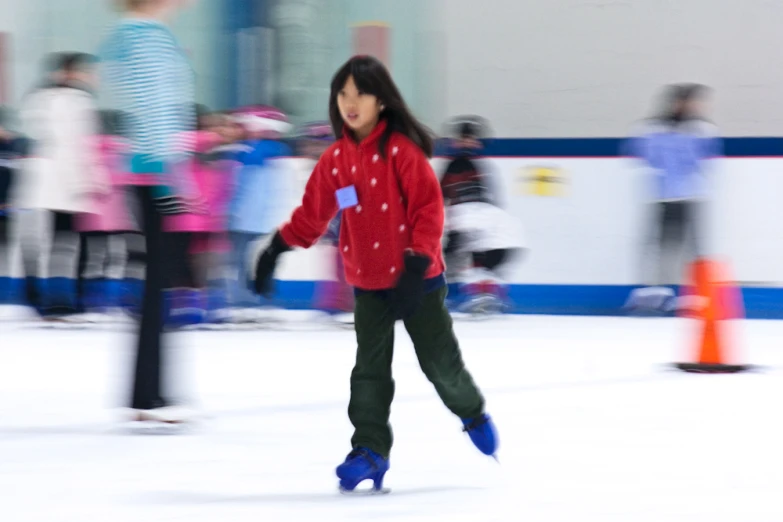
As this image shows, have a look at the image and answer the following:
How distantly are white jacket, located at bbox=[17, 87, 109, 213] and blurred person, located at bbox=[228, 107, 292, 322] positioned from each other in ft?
2.52

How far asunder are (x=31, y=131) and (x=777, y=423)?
3.98 m

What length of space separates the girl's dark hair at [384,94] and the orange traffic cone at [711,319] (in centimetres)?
270

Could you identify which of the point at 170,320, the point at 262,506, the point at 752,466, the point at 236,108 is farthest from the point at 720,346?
the point at 236,108

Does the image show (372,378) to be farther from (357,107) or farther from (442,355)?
(357,107)

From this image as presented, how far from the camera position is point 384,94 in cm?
298

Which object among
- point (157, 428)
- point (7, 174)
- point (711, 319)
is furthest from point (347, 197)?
point (7, 174)

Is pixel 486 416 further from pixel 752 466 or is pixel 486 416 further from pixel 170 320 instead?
pixel 170 320

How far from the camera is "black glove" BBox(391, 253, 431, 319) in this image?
2865 millimetres

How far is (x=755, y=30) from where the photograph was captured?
31.2 feet

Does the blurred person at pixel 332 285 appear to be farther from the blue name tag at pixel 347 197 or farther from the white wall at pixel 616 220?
the blue name tag at pixel 347 197

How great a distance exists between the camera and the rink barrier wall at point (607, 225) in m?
7.96

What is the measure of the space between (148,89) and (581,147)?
527cm

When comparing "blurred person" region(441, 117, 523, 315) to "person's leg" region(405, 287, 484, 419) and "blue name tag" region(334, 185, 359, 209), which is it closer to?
"person's leg" region(405, 287, 484, 419)

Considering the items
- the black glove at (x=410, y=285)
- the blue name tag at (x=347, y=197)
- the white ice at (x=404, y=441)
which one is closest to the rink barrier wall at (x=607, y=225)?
the white ice at (x=404, y=441)
